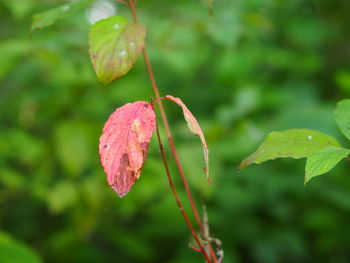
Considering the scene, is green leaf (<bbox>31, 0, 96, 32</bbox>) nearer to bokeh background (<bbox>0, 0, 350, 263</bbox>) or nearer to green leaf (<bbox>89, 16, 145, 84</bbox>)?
green leaf (<bbox>89, 16, 145, 84</bbox>)

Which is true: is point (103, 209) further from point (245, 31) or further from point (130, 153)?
point (130, 153)

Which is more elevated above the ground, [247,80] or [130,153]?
[130,153]

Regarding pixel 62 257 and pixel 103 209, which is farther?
pixel 62 257

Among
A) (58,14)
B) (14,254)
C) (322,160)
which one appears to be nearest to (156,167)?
(14,254)

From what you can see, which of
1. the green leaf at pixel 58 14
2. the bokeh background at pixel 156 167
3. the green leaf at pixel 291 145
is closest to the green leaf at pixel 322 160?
the green leaf at pixel 291 145

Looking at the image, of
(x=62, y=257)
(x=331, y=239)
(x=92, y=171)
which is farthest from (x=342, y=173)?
(x=62, y=257)
